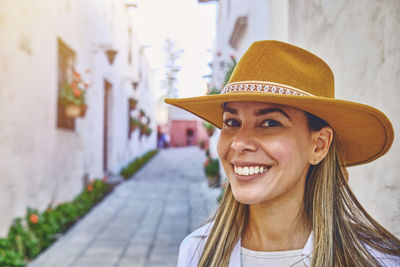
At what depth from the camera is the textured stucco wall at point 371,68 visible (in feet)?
4.81

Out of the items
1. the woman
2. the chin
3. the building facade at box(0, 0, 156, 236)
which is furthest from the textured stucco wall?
the building facade at box(0, 0, 156, 236)

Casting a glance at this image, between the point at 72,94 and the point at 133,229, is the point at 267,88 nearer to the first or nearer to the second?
the point at 133,229

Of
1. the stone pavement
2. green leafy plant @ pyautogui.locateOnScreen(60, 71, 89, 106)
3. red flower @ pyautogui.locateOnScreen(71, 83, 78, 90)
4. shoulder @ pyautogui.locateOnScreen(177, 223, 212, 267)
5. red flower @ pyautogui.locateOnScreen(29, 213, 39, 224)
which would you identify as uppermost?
red flower @ pyautogui.locateOnScreen(71, 83, 78, 90)

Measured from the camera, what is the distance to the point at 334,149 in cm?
125

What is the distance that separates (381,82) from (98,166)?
285 inches

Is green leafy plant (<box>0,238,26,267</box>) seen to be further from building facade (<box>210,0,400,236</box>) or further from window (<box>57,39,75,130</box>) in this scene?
building facade (<box>210,0,400,236</box>)

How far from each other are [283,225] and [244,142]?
0.33m

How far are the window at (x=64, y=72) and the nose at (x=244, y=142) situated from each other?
489 centimetres

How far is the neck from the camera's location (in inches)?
47.5

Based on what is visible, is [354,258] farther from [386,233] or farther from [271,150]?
[271,150]

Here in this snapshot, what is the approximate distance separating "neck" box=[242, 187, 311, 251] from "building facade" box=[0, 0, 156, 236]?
3317 mm

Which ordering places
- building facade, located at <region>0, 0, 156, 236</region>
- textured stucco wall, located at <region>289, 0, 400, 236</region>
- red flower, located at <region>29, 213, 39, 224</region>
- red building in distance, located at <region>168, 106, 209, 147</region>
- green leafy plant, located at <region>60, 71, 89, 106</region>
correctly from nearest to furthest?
textured stucco wall, located at <region>289, 0, 400, 236</region>, building facade, located at <region>0, 0, 156, 236</region>, red flower, located at <region>29, 213, 39, 224</region>, green leafy plant, located at <region>60, 71, 89, 106</region>, red building in distance, located at <region>168, 106, 209, 147</region>

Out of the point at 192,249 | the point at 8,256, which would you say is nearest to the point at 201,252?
the point at 192,249

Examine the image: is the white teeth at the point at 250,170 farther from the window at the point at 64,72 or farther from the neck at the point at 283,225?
the window at the point at 64,72
